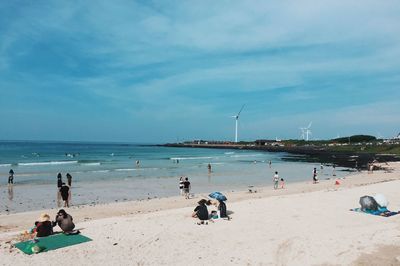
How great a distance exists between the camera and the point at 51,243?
11.0 m

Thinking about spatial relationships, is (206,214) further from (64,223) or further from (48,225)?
(48,225)

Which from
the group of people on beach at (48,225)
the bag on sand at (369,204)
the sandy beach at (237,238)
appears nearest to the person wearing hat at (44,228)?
the group of people on beach at (48,225)

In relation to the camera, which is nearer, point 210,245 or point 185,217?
point 210,245

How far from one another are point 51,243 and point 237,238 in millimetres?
5828

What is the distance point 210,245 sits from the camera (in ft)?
36.8

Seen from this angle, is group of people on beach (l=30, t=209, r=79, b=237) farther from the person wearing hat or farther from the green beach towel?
the green beach towel

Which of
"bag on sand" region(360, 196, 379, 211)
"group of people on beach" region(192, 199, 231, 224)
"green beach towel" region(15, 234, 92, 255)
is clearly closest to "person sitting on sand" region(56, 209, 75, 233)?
"green beach towel" region(15, 234, 92, 255)

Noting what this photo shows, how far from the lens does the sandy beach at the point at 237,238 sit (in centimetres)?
995

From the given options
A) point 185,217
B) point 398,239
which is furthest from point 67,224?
point 398,239

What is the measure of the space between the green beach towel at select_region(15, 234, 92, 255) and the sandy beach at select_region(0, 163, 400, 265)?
24 centimetres

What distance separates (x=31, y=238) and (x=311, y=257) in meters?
8.61

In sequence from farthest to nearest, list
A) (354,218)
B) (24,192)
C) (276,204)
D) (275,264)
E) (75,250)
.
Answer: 1. (24,192)
2. (276,204)
3. (354,218)
4. (75,250)
5. (275,264)

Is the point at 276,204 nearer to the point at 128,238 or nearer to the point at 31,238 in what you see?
the point at 128,238

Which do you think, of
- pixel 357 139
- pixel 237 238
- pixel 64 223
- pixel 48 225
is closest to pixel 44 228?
pixel 48 225
